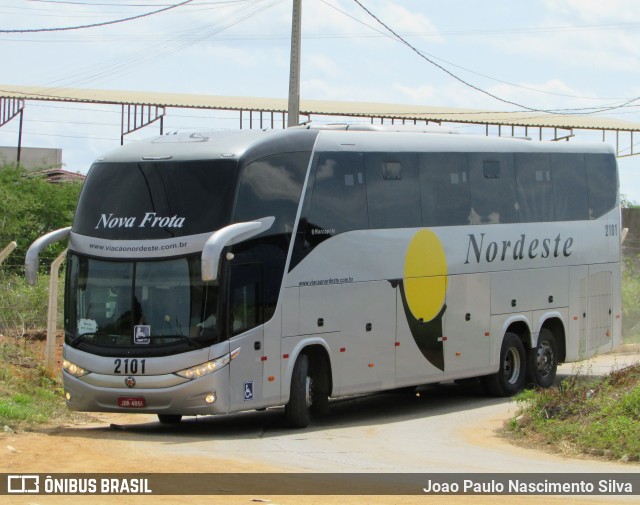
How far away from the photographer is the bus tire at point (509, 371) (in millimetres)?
22500

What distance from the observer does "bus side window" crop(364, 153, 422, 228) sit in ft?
63.3

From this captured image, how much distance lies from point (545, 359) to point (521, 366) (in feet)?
2.94

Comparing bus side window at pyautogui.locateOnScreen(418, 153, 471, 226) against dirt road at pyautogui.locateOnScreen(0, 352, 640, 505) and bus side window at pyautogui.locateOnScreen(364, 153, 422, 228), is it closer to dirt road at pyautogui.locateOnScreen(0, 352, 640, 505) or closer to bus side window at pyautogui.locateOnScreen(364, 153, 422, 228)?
bus side window at pyautogui.locateOnScreen(364, 153, 422, 228)

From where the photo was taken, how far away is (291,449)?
15.6 m

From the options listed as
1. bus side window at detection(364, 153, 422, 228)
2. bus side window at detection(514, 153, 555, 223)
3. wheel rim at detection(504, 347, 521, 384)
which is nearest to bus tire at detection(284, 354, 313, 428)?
bus side window at detection(364, 153, 422, 228)

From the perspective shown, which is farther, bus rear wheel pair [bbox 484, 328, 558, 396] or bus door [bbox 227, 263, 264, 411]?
bus rear wheel pair [bbox 484, 328, 558, 396]

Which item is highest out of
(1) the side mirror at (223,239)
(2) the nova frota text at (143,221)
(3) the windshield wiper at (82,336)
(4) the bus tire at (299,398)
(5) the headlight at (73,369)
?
(2) the nova frota text at (143,221)

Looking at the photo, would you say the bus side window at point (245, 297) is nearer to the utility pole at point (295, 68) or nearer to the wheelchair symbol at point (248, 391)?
the wheelchair symbol at point (248, 391)

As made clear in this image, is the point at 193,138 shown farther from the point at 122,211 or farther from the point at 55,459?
the point at 55,459

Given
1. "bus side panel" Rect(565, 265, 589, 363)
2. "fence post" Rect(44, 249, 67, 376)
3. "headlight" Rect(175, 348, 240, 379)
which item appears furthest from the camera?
"bus side panel" Rect(565, 265, 589, 363)

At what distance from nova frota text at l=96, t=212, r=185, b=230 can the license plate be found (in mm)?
2314

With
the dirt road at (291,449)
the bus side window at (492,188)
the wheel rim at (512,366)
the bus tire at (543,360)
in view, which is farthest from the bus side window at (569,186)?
the dirt road at (291,449)

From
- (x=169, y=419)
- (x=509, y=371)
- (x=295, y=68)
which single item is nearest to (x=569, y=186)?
(x=509, y=371)

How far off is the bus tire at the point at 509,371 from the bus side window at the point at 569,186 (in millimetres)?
2582
